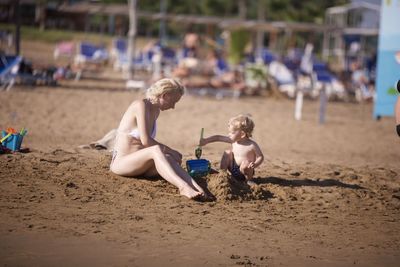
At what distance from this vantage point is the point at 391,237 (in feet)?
14.9

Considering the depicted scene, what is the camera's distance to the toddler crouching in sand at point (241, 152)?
18.2 ft

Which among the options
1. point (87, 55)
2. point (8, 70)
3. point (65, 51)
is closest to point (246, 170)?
point (8, 70)

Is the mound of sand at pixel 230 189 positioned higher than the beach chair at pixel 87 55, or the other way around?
the beach chair at pixel 87 55

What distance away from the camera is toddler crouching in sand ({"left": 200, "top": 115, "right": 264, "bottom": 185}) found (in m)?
5.54

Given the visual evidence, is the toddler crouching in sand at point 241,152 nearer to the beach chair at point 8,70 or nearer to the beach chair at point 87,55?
the beach chair at point 8,70

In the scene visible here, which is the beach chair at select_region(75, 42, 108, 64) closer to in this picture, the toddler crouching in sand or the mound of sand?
the toddler crouching in sand

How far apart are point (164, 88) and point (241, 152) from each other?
107 centimetres

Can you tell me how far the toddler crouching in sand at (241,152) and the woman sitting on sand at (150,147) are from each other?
0.61 m

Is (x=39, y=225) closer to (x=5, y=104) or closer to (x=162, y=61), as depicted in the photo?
(x=5, y=104)

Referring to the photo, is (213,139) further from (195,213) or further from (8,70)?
A: (8,70)

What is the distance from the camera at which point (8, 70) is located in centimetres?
1327

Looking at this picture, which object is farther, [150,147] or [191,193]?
[150,147]

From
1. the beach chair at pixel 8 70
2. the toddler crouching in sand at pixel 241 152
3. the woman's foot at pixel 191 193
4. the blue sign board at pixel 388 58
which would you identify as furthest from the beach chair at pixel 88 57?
the woman's foot at pixel 191 193

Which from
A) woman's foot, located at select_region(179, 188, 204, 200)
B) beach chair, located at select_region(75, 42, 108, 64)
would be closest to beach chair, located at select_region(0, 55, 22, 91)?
beach chair, located at select_region(75, 42, 108, 64)
